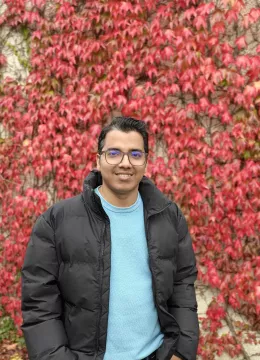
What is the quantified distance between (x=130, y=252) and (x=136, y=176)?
34cm

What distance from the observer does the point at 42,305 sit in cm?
167

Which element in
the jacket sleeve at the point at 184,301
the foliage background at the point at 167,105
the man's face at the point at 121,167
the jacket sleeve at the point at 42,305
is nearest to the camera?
the jacket sleeve at the point at 42,305

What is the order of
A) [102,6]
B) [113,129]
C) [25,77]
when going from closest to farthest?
[113,129] < [102,6] < [25,77]

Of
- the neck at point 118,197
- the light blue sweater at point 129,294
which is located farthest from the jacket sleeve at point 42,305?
the neck at point 118,197

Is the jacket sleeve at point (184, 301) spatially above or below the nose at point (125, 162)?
below

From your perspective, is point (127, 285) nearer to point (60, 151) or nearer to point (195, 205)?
point (195, 205)

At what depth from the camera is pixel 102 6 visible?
359 cm

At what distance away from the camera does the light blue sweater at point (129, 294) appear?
66.7 inches

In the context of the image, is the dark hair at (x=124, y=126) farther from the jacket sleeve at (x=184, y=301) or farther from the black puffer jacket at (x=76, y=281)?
the jacket sleeve at (x=184, y=301)

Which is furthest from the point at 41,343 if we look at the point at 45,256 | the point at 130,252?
the point at 130,252

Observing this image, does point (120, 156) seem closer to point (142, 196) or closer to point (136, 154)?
point (136, 154)

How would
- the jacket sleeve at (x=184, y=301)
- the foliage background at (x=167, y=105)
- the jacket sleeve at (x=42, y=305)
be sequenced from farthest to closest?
1. the foliage background at (x=167, y=105)
2. the jacket sleeve at (x=184, y=301)
3. the jacket sleeve at (x=42, y=305)

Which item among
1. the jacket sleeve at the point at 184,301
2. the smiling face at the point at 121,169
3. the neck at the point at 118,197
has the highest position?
the smiling face at the point at 121,169

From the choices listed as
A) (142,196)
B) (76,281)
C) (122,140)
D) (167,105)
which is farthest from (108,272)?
(167,105)
